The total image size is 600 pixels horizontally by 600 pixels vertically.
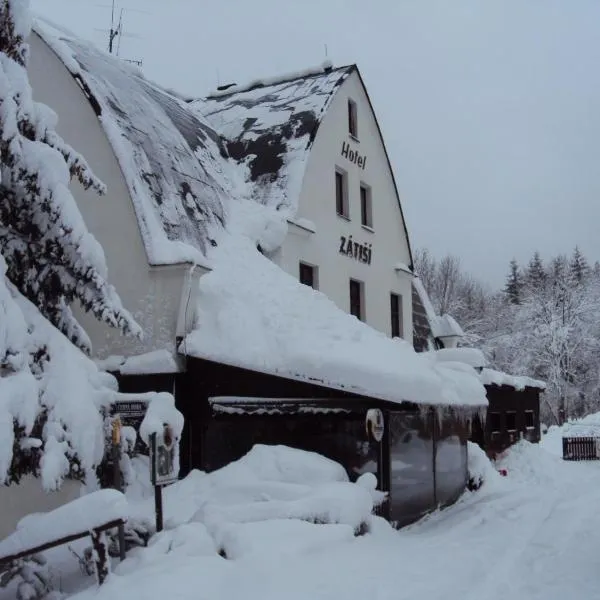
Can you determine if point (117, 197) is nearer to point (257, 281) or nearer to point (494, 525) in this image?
point (257, 281)

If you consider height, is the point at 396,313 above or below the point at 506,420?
above

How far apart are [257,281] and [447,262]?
142 feet

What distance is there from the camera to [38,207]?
25.3 ft

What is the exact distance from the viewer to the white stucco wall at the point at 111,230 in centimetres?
1157

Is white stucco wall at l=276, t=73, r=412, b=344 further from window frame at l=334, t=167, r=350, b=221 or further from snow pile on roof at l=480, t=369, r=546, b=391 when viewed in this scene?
snow pile on roof at l=480, t=369, r=546, b=391

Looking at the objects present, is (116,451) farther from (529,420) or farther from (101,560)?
(529,420)

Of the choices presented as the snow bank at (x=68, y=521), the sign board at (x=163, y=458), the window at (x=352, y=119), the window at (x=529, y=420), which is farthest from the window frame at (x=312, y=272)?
the window at (x=529, y=420)

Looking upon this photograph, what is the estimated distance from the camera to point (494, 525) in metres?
11.5

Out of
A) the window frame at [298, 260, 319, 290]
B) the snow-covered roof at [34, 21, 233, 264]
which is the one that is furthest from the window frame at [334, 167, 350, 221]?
the snow-covered roof at [34, 21, 233, 264]

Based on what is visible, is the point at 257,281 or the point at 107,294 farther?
the point at 257,281

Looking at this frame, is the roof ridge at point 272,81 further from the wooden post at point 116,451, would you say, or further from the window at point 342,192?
the wooden post at point 116,451

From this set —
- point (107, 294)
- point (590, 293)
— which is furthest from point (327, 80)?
point (590, 293)

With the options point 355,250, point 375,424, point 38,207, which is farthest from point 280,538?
point 355,250

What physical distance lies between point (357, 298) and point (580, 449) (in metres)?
13.7
